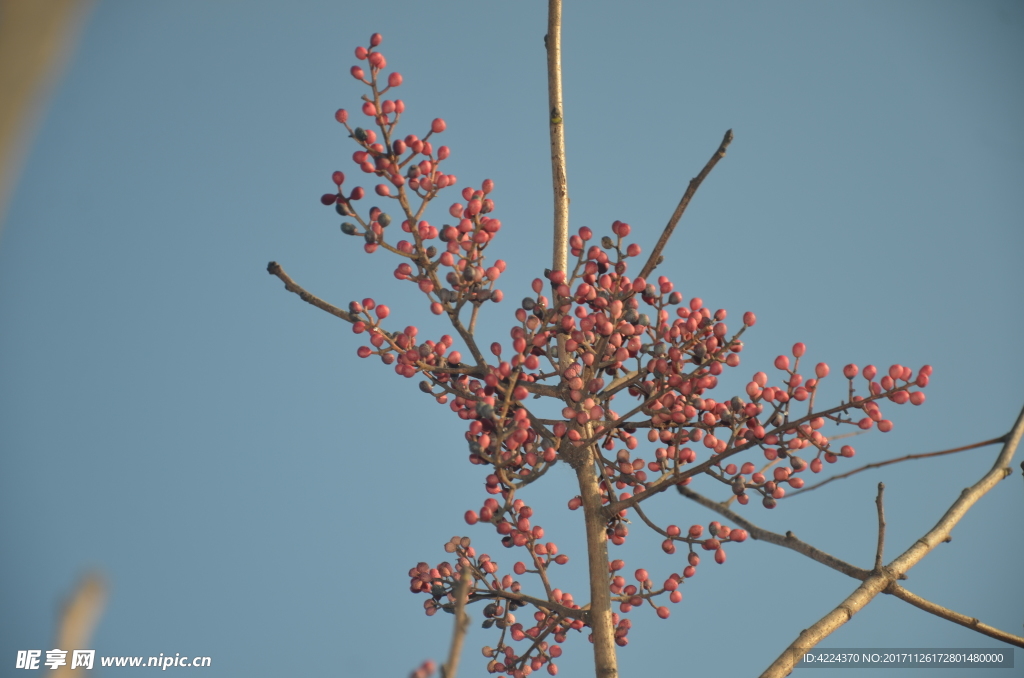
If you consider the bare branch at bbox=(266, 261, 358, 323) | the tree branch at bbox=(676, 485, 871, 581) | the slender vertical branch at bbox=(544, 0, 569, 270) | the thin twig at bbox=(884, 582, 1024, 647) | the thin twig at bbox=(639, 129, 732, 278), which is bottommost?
the thin twig at bbox=(884, 582, 1024, 647)

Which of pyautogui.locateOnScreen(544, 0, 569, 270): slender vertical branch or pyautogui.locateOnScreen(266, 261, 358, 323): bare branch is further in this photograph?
pyautogui.locateOnScreen(544, 0, 569, 270): slender vertical branch

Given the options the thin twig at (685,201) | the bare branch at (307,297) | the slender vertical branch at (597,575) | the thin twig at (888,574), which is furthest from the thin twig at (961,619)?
the bare branch at (307,297)

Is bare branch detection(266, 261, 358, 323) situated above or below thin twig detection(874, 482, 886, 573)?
above

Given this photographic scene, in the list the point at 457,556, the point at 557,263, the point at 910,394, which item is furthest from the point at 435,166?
the point at 910,394

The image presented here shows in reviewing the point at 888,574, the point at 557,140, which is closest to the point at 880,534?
the point at 888,574

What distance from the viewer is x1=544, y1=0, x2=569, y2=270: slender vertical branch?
0.98 meters

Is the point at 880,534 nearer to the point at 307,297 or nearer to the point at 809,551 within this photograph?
the point at 809,551

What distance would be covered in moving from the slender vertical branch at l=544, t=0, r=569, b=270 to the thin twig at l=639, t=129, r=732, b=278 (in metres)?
0.11

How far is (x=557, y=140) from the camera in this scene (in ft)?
3.23

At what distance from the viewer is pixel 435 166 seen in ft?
2.94

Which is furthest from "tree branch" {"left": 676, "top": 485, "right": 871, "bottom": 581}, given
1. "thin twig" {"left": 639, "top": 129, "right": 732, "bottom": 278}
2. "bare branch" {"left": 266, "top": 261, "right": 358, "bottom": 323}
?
"bare branch" {"left": 266, "top": 261, "right": 358, "bottom": 323}

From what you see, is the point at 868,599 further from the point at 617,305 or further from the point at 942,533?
the point at 617,305

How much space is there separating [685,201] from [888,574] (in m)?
0.49

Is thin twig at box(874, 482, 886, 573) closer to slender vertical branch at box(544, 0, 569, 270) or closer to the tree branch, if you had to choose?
the tree branch
